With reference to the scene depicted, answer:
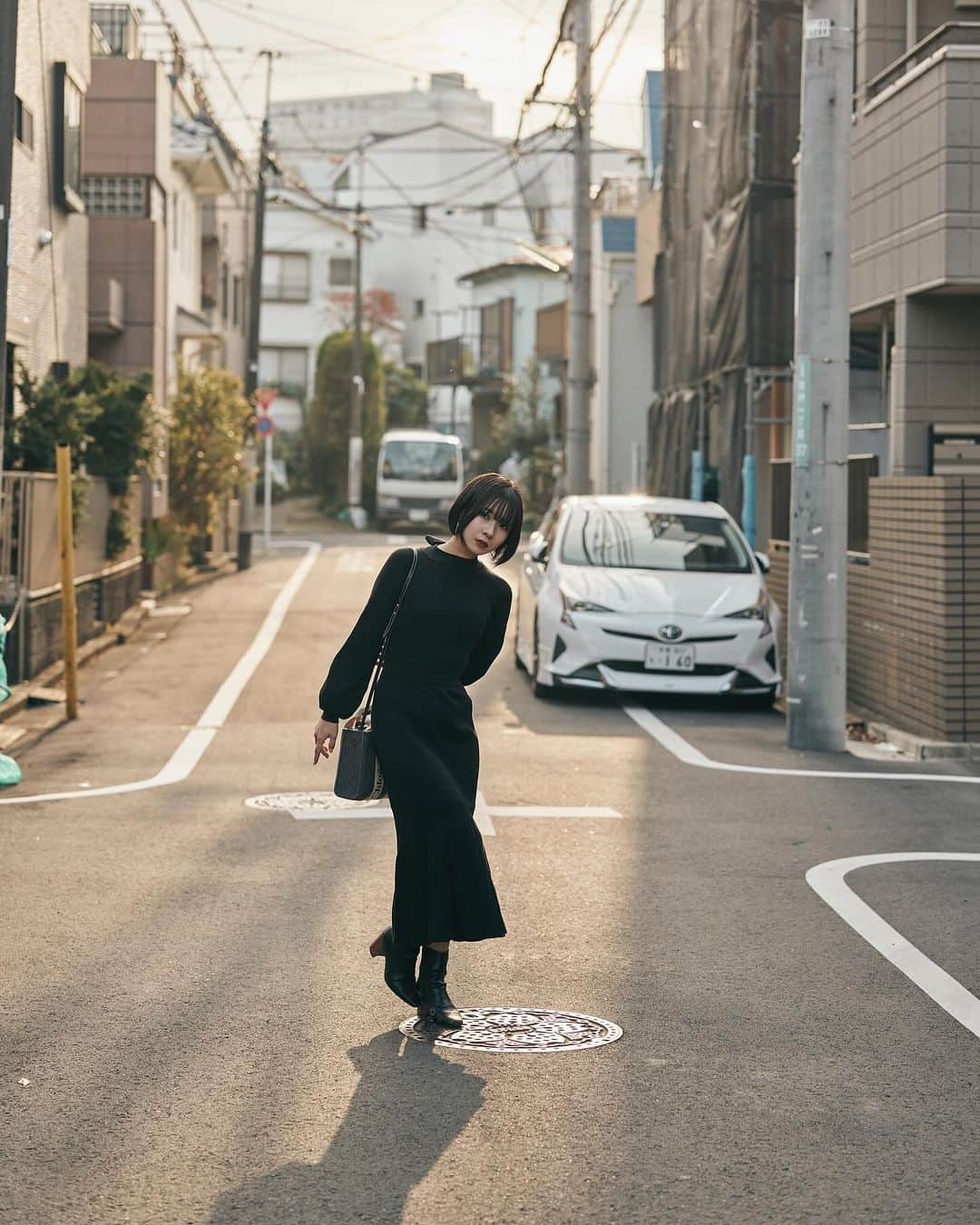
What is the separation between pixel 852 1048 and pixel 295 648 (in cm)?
1305

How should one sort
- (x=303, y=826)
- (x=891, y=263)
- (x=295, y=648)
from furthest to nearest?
(x=295, y=648) → (x=891, y=263) → (x=303, y=826)

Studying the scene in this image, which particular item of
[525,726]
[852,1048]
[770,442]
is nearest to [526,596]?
[525,726]

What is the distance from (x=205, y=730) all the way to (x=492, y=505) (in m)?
7.54

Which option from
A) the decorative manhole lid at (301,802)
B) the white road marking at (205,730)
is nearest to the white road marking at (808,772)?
the decorative manhole lid at (301,802)

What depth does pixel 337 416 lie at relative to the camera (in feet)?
173

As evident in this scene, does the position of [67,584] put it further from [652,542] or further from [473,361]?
[473,361]

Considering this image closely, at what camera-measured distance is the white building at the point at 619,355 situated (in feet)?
124

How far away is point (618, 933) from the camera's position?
6.81m

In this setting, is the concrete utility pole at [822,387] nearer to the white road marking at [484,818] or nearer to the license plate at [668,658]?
the license plate at [668,658]

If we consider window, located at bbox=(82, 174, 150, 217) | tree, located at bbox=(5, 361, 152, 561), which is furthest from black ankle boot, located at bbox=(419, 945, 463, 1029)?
window, located at bbox=(82, 174, 150, 217)

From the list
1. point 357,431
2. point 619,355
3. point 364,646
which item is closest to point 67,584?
point 364,646

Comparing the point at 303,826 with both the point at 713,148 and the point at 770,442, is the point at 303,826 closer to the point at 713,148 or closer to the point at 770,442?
the point at 770,442

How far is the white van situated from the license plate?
3189cm

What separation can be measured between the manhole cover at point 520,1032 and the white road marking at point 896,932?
114 cm
